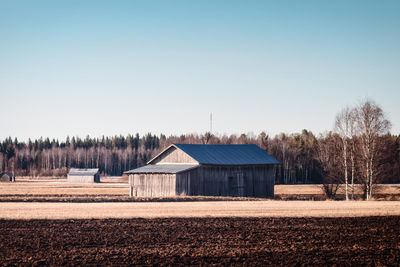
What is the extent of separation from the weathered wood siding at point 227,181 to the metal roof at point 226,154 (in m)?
0.57

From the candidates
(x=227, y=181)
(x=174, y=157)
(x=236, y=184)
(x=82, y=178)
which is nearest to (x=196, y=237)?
(x=227, y=181)

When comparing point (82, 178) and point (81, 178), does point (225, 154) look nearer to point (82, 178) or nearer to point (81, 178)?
point (82, 178)

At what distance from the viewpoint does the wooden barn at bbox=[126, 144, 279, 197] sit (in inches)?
1898

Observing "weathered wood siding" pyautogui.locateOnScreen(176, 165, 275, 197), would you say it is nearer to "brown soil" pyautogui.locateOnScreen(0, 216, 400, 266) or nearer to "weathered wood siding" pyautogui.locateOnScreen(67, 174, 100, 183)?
"brown soil" pyautogui.locateOnScreen(0, 216, 400, 266)

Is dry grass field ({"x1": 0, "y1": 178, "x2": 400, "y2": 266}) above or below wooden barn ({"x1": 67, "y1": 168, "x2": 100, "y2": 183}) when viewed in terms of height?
below

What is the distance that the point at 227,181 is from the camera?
50.4 metres

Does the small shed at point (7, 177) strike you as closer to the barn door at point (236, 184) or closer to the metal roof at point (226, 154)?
the metal roof at point (226, 154)

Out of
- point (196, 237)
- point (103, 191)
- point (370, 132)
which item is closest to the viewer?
point (196, 237)

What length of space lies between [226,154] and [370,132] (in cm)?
1441

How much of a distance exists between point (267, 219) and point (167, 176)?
835 inches

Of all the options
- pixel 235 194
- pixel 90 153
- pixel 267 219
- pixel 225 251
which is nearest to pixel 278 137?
pixel 90 153

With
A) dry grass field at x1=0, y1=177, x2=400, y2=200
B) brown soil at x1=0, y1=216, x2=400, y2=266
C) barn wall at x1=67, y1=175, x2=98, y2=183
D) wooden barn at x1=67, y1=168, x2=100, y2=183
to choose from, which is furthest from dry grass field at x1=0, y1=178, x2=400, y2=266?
wooden barn at x1=67, y1=168, x2=100, y2=183

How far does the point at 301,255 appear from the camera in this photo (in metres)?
17.2

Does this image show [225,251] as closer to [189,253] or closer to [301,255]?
[189,253]
